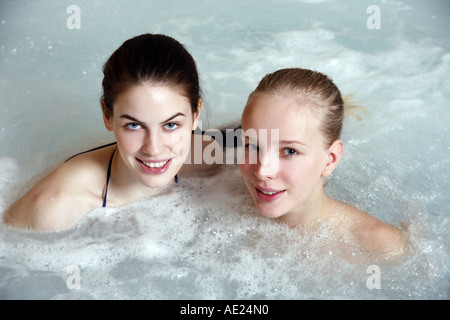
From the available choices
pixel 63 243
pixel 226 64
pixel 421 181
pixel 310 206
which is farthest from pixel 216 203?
pixel 226 64

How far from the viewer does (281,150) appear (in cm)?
184

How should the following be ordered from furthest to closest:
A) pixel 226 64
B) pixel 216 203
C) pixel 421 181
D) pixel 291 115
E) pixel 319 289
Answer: pixel 226 64, pixel 421 181, pixel 216 203, pixel 319 289, pixel 291 115

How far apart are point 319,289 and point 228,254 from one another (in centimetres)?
41

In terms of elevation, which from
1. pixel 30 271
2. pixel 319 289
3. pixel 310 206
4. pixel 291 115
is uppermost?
pixel 291 115

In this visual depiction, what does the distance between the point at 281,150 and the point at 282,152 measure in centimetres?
Answer: 1

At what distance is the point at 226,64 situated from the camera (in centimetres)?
376

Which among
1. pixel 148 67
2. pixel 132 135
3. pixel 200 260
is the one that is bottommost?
pixel 200 260

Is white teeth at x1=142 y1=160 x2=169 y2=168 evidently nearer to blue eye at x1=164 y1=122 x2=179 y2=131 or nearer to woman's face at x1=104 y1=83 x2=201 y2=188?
woman's face at x1=104 y1=83 x2=201 y2=188

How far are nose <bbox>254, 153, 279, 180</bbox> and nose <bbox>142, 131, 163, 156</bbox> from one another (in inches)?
15.1

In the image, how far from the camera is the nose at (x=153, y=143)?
1.94m

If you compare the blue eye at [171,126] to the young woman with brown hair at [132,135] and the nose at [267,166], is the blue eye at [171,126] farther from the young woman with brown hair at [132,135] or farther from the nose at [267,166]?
the nose at [267,166]

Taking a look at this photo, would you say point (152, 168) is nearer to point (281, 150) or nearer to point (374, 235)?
point (281, 150)

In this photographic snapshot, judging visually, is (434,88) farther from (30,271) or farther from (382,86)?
(30,271)

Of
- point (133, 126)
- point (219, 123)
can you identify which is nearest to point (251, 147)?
point (133, 126)
